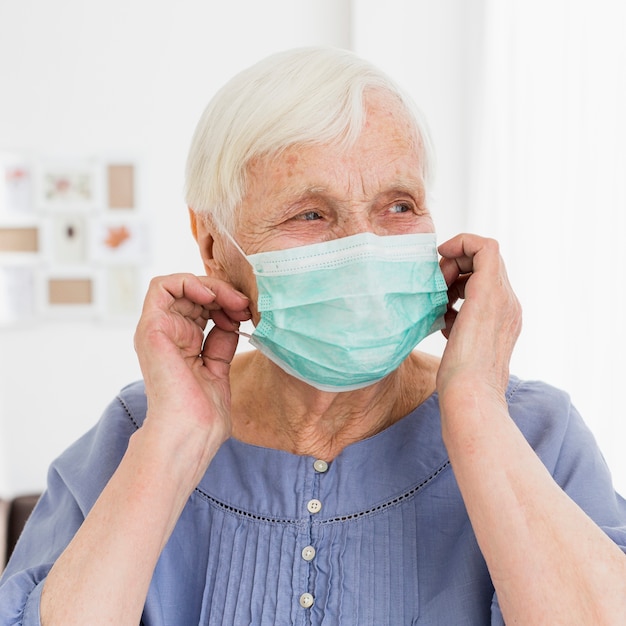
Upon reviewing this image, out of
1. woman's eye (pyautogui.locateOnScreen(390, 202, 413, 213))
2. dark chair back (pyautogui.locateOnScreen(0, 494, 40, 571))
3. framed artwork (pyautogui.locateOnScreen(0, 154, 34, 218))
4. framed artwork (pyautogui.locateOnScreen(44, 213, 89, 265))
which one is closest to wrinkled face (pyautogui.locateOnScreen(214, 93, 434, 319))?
woman's eye (pyautogui.locateOnScreen(390, 202, 413, 213))

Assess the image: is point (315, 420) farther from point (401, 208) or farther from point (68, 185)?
point (68, 185)

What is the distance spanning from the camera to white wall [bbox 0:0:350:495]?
3502 millimetres

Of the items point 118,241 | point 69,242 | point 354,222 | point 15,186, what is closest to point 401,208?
point 354,222

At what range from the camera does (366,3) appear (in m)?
3.21

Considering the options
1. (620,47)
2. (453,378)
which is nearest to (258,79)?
(453,378)

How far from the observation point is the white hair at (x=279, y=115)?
1171mm

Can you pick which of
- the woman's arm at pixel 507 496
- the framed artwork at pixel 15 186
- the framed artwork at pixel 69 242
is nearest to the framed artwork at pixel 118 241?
the framed artwork at pixel 69 242

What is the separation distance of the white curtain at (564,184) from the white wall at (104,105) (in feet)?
3.32

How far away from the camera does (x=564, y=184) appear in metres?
2.40

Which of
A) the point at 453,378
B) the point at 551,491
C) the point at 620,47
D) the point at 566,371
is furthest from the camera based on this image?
the point at 566,371

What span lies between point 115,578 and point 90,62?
2.98 m

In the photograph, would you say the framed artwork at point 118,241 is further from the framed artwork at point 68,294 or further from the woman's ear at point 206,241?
the woman's ear at point 206,241

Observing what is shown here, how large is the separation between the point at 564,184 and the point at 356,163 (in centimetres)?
142

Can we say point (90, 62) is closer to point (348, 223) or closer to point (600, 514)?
point (348, 223)
